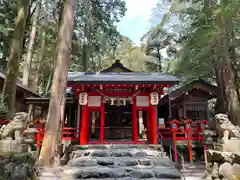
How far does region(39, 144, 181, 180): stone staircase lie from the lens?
483cm

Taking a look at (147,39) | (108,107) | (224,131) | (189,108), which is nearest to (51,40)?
(108,107)

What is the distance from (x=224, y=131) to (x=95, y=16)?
39.4 ft

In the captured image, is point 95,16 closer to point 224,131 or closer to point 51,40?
point 51,40

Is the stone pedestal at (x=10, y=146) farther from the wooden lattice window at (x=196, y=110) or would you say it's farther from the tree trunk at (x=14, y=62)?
the wooden lattice window at (x=196, y=110)

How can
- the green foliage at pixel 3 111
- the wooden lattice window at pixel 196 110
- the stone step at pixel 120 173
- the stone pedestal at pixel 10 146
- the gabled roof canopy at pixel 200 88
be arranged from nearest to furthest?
1. the stone pedestal at pixel 10 146
2. the stone step at pixel 120 173
3. the green foliage at pixel 3 111
4. the gabled roof canopy at pixel 200 88
5. the wooden lattice window at pixel 196 110

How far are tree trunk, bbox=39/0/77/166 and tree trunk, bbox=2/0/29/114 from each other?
3.25 m

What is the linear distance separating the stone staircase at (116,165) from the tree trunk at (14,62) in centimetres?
398

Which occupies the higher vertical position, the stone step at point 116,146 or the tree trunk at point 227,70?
the tree trunk at point 227,70

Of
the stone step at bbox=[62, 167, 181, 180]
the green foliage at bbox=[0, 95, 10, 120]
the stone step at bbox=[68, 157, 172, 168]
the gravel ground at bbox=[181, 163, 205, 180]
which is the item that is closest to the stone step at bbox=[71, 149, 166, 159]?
the stone step at bbox=[68, 157, 172, 168]

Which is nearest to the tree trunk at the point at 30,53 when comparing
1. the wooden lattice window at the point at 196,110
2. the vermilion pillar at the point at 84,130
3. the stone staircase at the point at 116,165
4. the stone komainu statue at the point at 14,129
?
the vermilion pillar at the point at 84,130

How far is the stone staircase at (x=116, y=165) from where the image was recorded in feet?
15.8

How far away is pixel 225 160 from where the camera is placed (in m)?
4.21

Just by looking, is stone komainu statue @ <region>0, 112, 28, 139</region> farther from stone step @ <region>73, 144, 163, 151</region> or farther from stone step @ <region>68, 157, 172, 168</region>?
stone step @ <region>73, 144, 163, 151</region>

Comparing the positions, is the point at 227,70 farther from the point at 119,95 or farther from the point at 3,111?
the point at 3,111
